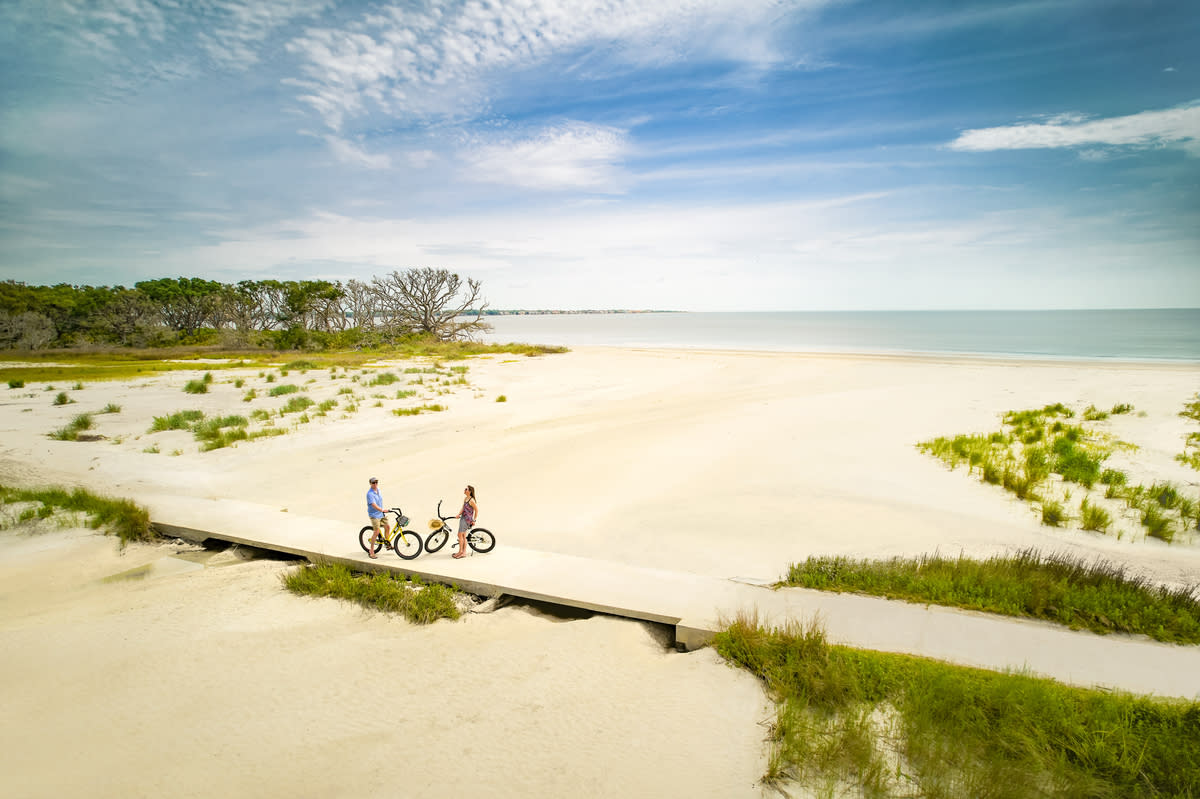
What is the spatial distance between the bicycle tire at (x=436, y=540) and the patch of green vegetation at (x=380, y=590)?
771mm

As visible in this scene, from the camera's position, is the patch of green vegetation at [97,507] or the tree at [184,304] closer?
the patch of green vegetation at [97,507]

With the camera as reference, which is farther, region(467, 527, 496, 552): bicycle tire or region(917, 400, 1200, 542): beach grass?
region(917, 400, 1200, 542): beach grass

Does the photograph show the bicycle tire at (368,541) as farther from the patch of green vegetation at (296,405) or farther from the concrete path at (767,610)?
the patch of green vegetation at (296,405)

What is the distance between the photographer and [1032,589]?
23.6 feet

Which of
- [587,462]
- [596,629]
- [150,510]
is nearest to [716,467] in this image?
[587,462]

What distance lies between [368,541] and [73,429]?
1691 cm

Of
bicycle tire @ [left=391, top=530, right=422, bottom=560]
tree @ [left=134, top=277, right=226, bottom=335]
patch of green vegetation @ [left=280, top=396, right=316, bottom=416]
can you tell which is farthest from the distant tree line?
bicycle tire @ [left=391, top=530, right=422, bottom=560]

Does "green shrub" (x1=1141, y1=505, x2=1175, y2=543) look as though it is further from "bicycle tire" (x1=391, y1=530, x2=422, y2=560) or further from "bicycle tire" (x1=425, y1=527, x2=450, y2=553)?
"bicycle tire" (x1=391, y1=530, x2=422, y2=560)

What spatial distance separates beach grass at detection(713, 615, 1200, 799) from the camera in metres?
4.47

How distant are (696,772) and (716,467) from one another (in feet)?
34.9

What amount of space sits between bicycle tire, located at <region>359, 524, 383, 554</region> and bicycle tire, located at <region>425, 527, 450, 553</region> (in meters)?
0.70

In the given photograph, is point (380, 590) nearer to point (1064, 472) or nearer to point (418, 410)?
point (418, 410)

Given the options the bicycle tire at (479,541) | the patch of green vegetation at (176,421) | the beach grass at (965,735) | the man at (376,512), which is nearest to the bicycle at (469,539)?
the bicycle tire at (479,541)

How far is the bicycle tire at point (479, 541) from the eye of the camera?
8961 mm
